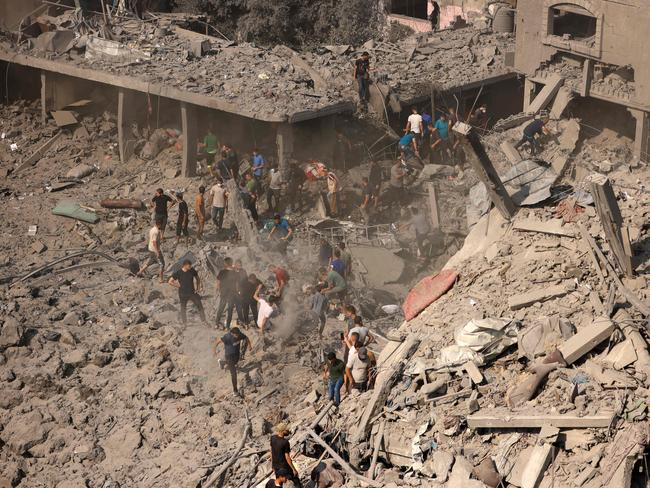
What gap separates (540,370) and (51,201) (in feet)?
42.9

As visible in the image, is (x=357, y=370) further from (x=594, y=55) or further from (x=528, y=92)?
(x=528, y=92)

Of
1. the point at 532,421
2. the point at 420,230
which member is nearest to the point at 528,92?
the point at 420,230

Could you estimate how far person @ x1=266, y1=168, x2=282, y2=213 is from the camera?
20859 mm

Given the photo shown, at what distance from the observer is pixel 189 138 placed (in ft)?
73.8

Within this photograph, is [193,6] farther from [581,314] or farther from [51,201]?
[581,314]

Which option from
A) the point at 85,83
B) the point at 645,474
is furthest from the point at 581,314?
the point at 85,83

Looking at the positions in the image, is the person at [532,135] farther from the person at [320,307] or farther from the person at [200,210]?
the person at [200,210]

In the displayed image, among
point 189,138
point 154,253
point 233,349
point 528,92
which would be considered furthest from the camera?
point 528,92

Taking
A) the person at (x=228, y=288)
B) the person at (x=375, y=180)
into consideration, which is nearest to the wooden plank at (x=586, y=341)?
the person at (x=228, y=288)

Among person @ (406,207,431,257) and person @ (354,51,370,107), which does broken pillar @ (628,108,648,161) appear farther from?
person @ (354,51,370,107)

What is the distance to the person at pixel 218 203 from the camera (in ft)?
65.4

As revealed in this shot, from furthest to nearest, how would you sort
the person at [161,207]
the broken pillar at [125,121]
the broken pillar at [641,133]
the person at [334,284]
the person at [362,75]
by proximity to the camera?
the broken pillar at [125,121] → the person at [362,75] → the broken pillar at [641,133] → the person at [161,207] → the person at [334,284]

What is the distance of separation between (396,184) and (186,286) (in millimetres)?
5497

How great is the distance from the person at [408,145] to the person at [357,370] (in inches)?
336
